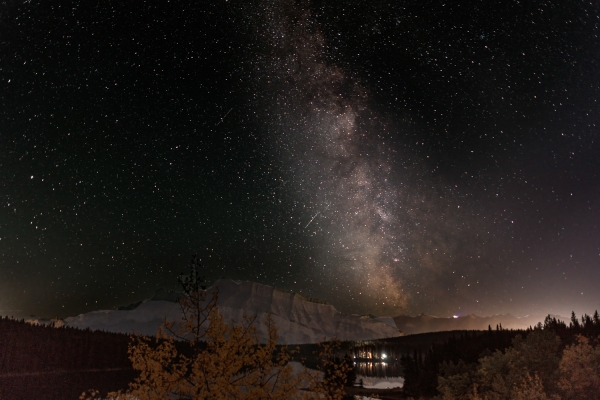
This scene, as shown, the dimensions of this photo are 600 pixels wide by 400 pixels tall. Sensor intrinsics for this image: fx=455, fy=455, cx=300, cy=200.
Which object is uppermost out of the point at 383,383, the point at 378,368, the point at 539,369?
the point at 539,369

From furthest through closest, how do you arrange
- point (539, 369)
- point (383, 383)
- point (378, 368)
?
point (378, 368), point (383, 383), point (539, 369)

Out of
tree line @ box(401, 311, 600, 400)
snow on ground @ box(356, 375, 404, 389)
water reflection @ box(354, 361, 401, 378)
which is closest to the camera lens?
tree line @ box(401, 311, 600, 400)

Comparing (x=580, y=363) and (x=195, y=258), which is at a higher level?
(x=195, y=258)

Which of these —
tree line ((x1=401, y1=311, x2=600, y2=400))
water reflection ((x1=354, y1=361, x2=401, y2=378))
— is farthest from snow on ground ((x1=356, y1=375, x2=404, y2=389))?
tree line ((x1=401, y1=311, x2=600, y2=400))

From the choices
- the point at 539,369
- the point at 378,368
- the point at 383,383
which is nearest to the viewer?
the point at 539,369

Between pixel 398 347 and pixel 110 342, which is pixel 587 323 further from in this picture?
pixel 398 347

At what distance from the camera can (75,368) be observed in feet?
135

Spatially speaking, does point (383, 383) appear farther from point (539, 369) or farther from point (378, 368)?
point (539, 369)

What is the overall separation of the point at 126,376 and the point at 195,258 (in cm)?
4103

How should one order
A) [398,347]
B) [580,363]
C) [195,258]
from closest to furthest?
[195,258], [580,363], [398,347]

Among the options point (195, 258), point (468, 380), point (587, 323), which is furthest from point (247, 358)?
point (587, 323)

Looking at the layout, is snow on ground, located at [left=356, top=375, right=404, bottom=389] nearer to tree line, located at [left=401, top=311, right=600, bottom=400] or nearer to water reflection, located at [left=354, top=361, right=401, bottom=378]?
water reflection, located at [left=354, top=361, right=401, bottom=378]

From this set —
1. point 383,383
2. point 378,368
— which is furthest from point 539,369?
point 378,368

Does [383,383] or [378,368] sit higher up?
[378,368]
